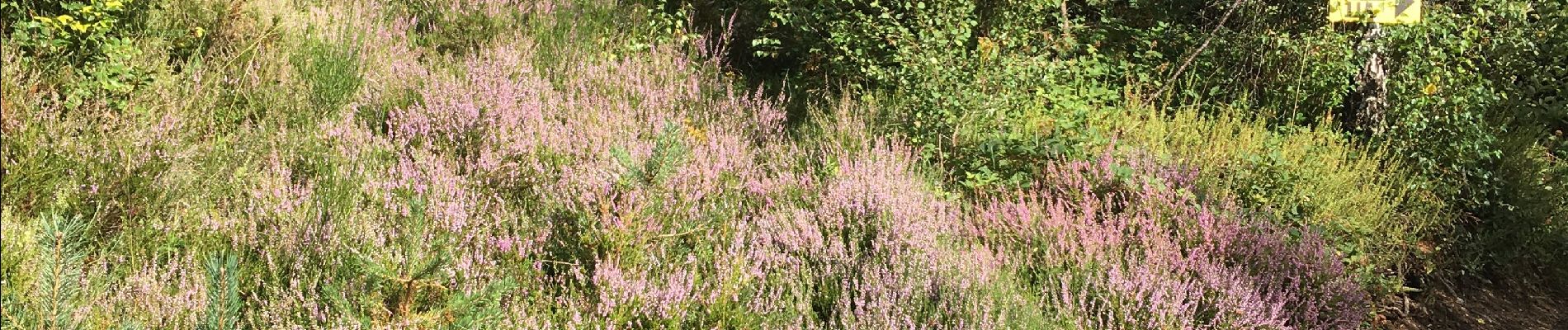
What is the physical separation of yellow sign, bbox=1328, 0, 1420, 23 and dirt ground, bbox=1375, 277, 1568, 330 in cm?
140

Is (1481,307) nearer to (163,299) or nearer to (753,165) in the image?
(753,165)

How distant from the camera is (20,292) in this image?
251 centimetres

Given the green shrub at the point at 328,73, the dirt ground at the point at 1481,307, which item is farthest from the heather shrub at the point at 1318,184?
the green shrub at the point at 328,73

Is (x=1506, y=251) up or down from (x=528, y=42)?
down

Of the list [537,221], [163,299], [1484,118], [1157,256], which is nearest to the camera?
[163,299]

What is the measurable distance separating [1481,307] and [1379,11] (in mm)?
1675

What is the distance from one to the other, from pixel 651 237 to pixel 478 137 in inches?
47.6

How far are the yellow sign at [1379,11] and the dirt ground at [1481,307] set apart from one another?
1403mm

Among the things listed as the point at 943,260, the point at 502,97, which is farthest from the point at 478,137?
the point at 943,260

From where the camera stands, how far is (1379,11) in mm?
5352

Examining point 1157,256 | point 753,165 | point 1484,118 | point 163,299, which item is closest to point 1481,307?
point 1484,118

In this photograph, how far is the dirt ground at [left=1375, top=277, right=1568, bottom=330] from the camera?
414cm

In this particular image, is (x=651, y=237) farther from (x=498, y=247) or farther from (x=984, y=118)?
(x=984, y=118)

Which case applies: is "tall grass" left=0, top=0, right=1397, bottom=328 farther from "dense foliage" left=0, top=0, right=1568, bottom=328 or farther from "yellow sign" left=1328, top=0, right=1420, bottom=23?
"yellow sign" left=1328, top=0, right=1420, bottom=23
